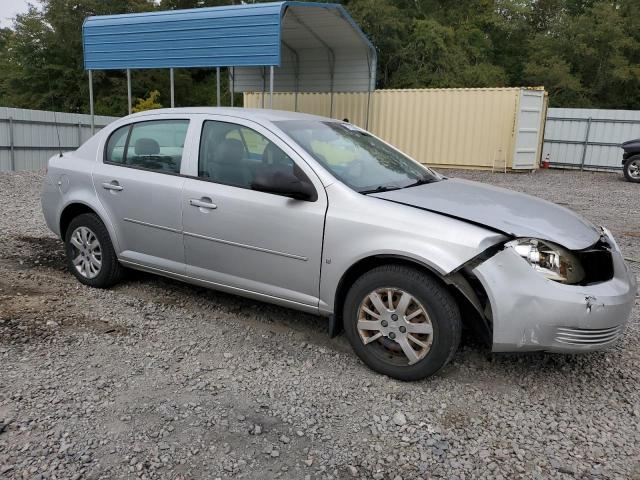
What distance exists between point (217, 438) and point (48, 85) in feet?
138

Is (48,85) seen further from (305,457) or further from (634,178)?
(305,457)

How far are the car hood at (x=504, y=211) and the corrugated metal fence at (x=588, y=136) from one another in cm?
1715

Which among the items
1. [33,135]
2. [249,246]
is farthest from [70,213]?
[33,135]

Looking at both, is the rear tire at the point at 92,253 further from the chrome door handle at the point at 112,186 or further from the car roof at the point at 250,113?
the car roof at the point at 250,113

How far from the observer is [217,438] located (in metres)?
2.99

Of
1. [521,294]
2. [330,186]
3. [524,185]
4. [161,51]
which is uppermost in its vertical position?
[161,51]

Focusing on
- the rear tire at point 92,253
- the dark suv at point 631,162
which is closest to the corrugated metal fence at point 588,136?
the dark suv at point 631,162

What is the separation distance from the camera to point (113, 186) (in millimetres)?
4859

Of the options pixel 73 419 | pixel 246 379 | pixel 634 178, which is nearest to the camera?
pixel 73 419

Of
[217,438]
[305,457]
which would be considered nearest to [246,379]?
[217,438]

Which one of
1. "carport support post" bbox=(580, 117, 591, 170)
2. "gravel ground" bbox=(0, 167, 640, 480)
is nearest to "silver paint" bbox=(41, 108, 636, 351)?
"gravel ground" bbox=(0, 167, 640, 480)

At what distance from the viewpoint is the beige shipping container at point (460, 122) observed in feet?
57.5

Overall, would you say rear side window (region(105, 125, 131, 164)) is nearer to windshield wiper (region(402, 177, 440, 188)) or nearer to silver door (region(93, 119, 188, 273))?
silver door (region(93, 119, 188, 273))

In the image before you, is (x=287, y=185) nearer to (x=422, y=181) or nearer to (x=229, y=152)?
(x=229, y=152)
